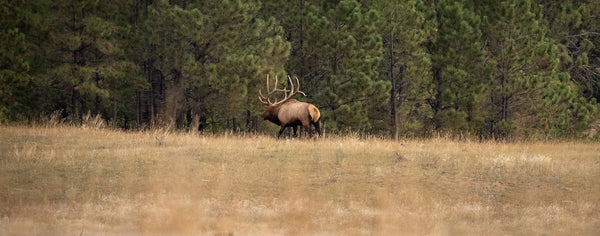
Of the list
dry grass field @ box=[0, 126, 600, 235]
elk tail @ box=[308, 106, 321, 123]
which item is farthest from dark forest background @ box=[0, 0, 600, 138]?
dry grass field @ box=[0, 126, 600, 235]

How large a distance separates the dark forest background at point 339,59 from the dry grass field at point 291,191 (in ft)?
30.0

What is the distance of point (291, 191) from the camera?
32.8 feet

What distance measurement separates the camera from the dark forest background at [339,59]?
929 inches

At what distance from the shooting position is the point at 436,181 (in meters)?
11.0

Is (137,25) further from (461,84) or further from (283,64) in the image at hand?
(461,84)

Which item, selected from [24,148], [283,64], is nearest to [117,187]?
[24,148]

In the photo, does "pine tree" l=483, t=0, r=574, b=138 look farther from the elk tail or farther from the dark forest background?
the elk tail

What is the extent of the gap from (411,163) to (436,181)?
5.48ft

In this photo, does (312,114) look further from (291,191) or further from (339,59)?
(339,59)

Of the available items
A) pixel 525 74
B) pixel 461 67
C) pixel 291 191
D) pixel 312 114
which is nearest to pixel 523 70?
pixel 525 74

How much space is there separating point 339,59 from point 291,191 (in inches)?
633

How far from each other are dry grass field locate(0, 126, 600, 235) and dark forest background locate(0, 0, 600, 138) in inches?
360

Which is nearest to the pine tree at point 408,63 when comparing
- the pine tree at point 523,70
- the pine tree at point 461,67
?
the pine tree at point 461,67

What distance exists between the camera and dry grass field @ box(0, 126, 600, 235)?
819 centimetres
